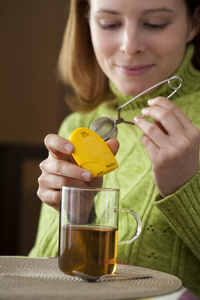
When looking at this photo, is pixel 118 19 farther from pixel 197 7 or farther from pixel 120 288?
pixel 120 288

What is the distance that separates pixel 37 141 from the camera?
111 inches

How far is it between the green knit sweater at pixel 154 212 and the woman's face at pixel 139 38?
3.4 inches

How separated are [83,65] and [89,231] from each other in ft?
3.32

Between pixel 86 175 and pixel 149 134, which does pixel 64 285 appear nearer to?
pixel 86 175

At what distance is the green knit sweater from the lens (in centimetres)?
114

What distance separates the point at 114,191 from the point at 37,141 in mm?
2063

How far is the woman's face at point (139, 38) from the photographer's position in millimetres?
1286

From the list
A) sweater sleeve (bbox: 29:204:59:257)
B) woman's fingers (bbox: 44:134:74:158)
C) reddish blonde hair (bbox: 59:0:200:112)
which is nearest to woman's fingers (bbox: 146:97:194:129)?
woman's fingers (bbox: 44:134:74:158)

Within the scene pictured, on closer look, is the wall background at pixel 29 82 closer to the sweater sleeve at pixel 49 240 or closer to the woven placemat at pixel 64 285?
the sweater sleeve at pixel 49 240

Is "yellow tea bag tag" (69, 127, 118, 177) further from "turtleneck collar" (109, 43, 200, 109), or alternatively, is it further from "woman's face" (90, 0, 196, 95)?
"turtleneck collar" (109, 43, 200, 109)

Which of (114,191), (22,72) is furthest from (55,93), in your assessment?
(114,191)

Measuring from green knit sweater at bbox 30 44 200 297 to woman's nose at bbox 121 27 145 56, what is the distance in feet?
0.62

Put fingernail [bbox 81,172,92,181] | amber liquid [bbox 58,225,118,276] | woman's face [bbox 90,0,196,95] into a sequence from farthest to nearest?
woman's face [bbox 90,0,196,95] < fingernail [bbox 81,172,92,181] < amber liquid [bbox 58,225,118,276]

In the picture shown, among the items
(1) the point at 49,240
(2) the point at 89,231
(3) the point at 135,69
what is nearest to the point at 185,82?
(3) the point at 135,69
